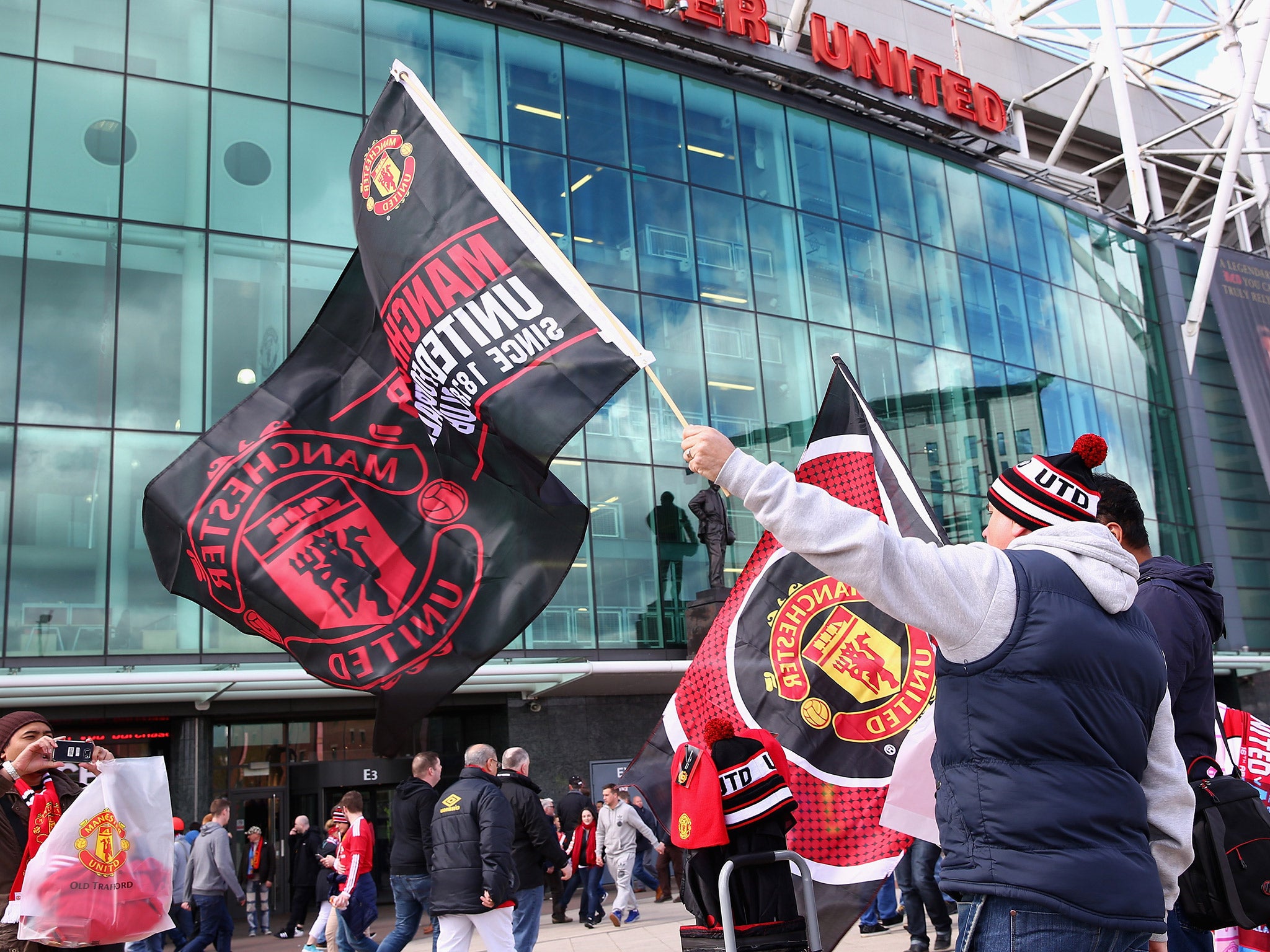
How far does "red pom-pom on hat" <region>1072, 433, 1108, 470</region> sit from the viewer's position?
3.04 metres

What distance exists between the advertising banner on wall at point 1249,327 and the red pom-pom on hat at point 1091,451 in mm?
33100

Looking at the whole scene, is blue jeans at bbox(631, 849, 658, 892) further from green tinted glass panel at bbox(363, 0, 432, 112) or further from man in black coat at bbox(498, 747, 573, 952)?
green tinted glass panel at bbox(363, 0, 432, 112)

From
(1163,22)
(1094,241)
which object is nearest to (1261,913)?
(1094,241)

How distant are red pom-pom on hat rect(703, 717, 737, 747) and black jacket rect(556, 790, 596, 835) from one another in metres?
10.8

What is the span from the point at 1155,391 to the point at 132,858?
113 feet

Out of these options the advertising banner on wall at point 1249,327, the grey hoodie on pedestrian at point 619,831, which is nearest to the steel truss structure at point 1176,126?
the advertising banner on wall at point 1249,327

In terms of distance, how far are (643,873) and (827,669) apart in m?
12.6

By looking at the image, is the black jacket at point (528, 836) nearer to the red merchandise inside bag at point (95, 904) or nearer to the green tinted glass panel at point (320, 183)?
the red merchandise inside bag at point (95, 904)

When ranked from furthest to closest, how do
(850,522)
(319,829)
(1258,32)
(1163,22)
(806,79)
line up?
(1163,22) → (1258,32) → (806,79) → (319,829) → (850,522)

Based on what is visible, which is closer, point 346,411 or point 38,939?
point 38,939

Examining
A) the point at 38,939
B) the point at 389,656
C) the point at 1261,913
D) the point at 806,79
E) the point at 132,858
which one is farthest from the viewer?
the point at 806,79

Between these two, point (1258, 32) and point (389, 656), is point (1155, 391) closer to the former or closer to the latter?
point (1258, 32)

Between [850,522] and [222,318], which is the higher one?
[222,318]

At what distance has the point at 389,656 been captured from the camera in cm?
577
